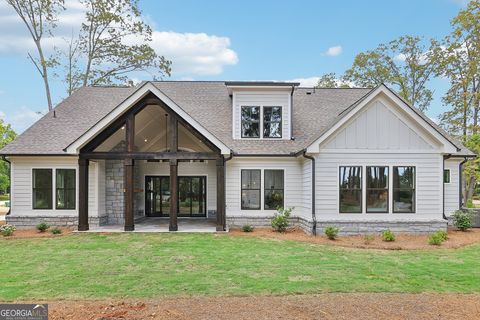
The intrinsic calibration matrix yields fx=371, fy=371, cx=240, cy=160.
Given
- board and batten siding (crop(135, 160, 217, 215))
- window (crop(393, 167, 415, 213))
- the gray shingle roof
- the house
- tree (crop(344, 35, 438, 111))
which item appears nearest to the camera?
the house

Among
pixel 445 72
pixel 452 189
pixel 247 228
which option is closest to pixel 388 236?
pixel 247 228

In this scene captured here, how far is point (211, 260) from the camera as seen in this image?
8.52m

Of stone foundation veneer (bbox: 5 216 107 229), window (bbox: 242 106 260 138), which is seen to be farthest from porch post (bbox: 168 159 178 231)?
window (bbox: 242 106 260 138)

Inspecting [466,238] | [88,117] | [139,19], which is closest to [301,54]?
[139,19]

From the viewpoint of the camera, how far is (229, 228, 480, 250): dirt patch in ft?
34.8

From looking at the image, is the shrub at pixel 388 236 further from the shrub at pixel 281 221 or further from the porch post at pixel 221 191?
the porch post at pixel 221 191

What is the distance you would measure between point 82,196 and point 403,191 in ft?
36.2

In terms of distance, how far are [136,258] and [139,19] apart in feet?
72.0

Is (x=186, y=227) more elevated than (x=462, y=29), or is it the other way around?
(x=462, y=29)

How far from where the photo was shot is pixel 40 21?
2388 centimetres

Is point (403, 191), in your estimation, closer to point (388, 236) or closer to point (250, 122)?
point (388, 236)

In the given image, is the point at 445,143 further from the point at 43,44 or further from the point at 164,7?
the point at 43,44

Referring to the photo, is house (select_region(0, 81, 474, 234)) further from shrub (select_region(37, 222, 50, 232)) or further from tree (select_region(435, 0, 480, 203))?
tree (select_region(435, 0, 480, 203))

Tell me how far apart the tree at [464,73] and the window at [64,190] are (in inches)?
868
